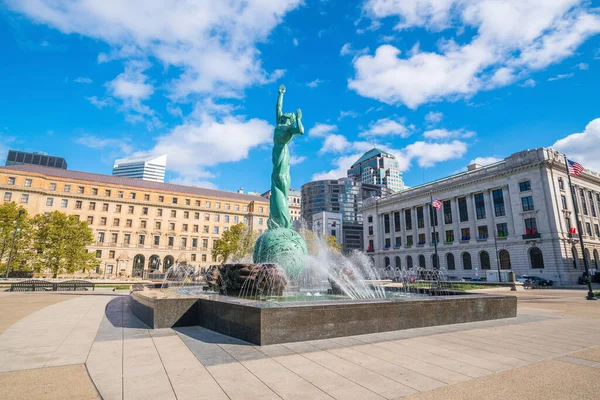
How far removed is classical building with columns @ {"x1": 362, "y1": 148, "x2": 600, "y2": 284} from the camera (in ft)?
145

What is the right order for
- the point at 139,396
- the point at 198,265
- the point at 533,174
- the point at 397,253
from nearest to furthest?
the point at 139,396, the point at 533,174, the point at 198,265, the point at 397,253

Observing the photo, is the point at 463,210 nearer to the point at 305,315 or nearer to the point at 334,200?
the point at 305,315

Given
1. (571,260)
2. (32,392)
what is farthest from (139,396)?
(571,260)

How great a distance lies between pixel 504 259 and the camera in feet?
163

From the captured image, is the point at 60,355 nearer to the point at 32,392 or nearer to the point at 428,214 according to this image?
the point at 32,392

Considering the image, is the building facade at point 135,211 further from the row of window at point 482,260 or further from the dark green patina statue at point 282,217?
the dark green patina statue at point 282,217

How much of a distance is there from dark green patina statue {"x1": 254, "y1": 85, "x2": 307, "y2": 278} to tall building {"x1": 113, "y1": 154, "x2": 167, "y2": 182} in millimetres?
191369

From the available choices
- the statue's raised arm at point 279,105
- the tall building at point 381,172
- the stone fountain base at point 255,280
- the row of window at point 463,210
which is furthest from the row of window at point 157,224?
the tall building at point 381,172

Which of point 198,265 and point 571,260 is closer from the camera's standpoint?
point 571,260

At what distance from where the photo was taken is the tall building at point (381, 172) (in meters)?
174

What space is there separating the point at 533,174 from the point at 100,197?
73400mm

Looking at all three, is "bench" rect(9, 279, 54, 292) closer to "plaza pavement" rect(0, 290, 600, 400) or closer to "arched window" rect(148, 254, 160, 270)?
"plaza pavement" rect(0, 290, 600, 400)

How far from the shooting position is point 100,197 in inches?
2325

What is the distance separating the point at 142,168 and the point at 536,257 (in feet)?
646
